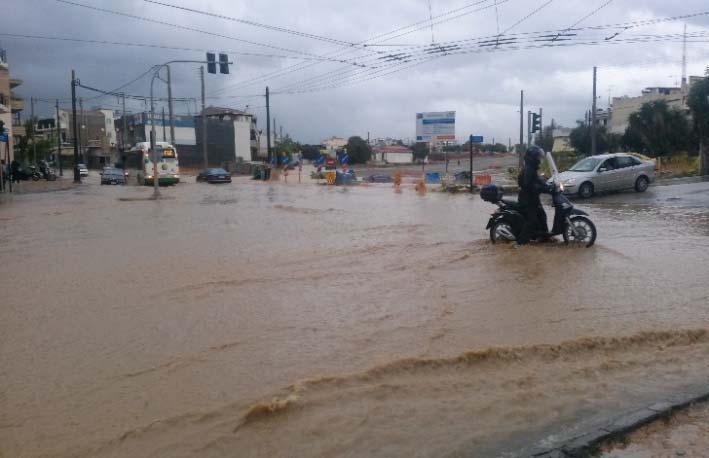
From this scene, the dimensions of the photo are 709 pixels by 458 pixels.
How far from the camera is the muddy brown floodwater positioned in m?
4.49

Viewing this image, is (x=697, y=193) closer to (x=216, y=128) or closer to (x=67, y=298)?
(x=67, y=298)

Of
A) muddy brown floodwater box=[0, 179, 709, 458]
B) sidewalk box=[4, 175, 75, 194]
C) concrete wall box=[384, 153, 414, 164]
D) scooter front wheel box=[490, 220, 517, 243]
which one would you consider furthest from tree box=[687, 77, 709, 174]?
concrete wall box=[384, 153, 414, 164]

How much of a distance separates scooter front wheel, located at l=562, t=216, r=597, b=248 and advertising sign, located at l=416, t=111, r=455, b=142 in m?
26.4

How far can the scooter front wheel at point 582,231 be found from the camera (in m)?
11.3

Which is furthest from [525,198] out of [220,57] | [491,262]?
[220,57]

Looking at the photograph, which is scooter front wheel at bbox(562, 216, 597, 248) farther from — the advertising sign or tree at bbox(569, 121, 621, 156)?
tree at bbox(569, 121, 621, 156)

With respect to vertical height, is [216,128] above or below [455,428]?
above

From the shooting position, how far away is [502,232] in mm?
11844

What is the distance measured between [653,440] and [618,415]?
436 mm

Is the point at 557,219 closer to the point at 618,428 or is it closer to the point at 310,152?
the point at 618,428

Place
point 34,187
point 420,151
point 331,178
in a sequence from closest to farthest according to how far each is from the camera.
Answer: point 331,178 < point 34,187 < point 420,151

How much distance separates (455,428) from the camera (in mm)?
4438

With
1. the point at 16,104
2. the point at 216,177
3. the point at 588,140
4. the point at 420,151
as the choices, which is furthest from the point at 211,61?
the point at 420,151

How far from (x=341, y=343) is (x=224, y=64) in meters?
20.3
